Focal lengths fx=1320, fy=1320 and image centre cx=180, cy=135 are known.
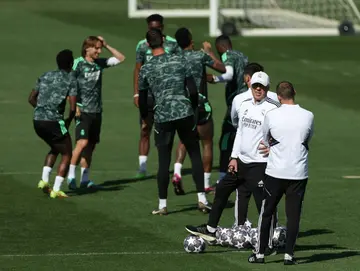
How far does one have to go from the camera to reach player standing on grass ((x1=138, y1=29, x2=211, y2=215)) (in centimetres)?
1762

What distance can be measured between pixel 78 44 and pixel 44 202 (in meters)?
18.0

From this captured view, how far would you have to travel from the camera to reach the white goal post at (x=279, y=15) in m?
38.2

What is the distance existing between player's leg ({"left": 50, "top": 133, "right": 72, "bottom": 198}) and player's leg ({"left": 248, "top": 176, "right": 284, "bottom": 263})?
16.8ft

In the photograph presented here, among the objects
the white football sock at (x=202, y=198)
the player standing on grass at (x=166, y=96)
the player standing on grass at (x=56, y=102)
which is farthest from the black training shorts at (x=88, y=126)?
the white football sock at (x=202, y=198)

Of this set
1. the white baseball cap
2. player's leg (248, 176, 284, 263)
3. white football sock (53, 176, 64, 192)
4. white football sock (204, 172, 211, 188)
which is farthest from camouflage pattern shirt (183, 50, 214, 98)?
player's leg (248, 176, 284, 263)

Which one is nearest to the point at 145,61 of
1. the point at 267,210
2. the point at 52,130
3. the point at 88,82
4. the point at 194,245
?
the point at 88,82

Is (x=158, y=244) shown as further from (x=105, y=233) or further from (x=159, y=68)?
(x=159, y=68)

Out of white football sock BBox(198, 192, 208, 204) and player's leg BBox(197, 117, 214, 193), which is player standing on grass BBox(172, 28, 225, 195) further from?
white football sock BBox(198, 192, 208, 204)

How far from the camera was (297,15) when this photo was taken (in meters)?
40.1

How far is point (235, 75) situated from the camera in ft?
64.8

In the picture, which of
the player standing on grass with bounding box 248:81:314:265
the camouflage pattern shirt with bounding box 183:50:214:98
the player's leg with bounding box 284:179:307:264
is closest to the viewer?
the player standing on grass with bounding box 248:81:314:265

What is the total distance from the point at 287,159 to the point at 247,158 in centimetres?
137

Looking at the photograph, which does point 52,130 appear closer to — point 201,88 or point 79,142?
point 79,142

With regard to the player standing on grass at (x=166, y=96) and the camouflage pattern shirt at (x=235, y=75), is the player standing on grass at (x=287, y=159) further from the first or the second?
the camouflage pattern shirt at (x=235, y=75)
